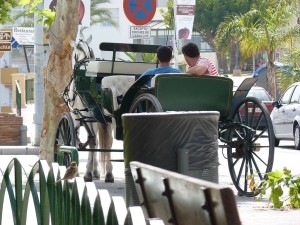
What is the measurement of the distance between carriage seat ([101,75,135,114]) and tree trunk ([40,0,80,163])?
4.66m

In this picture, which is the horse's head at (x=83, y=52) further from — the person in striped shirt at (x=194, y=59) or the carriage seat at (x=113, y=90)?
the person in striped shirt at (x=194, y=59)

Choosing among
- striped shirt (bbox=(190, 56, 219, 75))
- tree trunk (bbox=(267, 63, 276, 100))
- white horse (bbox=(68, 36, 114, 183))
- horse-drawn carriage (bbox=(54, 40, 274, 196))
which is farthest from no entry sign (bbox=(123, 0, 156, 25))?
tree trunk (bbox=(267, 63, 276, 100))

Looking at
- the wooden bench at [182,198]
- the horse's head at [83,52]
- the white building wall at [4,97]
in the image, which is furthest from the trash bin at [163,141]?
the white building wall at [4,97]

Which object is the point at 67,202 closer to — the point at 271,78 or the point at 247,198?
the point at 247,198

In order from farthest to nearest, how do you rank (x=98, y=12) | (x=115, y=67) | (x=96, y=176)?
(x=98, y=12)
(x=96, y=176)
(x=115, y=67)

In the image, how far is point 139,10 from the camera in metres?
23.4

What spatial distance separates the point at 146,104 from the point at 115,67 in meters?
3.21

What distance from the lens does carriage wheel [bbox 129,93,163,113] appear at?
1170cm

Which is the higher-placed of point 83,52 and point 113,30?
point 83,52

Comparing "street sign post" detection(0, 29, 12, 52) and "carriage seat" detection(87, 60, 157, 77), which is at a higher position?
"carriage seat" detection(87, 60, 157, 77)

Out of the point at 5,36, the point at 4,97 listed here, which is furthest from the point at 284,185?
the point at 4,97

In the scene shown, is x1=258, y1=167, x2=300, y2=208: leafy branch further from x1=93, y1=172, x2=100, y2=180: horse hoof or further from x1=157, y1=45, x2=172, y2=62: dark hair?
x1=93, y1=172, x2=100, y2=180: horse hoof

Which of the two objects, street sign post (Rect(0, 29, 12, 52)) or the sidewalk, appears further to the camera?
street sign post (Rect(0, 29, 12, 52))

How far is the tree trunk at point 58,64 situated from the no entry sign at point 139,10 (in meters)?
4.41
